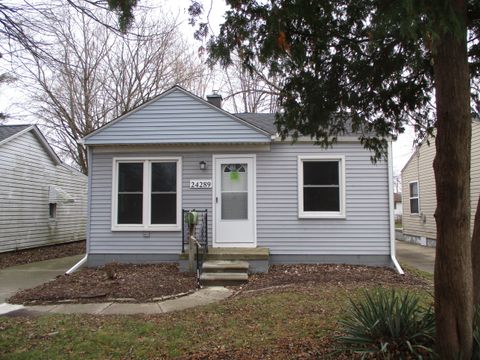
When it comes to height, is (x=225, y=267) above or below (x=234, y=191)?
below

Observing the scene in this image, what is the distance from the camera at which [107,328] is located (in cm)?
→ 530

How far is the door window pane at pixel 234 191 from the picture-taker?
10008mm

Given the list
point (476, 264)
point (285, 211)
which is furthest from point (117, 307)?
point (476, 264)

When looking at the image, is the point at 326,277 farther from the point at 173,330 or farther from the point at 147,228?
the point at 147,228

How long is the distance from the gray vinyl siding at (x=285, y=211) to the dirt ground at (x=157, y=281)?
1.69ft

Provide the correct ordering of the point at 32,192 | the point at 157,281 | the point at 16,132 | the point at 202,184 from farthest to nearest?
the point at 32,192 < the point at 16,132 < the point at 202,184 < the point at 157,281

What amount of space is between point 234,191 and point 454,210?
22.6 feet

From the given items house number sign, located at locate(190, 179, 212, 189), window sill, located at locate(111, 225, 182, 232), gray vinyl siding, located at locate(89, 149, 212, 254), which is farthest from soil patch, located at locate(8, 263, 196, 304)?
house number sign, located at locate(190, 179, 212, 189)

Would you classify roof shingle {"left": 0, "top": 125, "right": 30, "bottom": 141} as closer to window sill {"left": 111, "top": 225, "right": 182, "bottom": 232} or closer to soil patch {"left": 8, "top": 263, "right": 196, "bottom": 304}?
window sill {"left": 111, "top": 225, "right": 182, "bottom": 232}

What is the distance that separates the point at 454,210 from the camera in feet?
11.3

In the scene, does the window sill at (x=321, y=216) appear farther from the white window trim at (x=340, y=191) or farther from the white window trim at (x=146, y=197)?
the white window trim at (x=146, y=197)

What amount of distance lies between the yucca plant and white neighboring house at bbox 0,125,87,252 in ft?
40.2

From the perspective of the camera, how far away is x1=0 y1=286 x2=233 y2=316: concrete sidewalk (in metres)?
6.25

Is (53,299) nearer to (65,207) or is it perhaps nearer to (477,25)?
(477,25)
